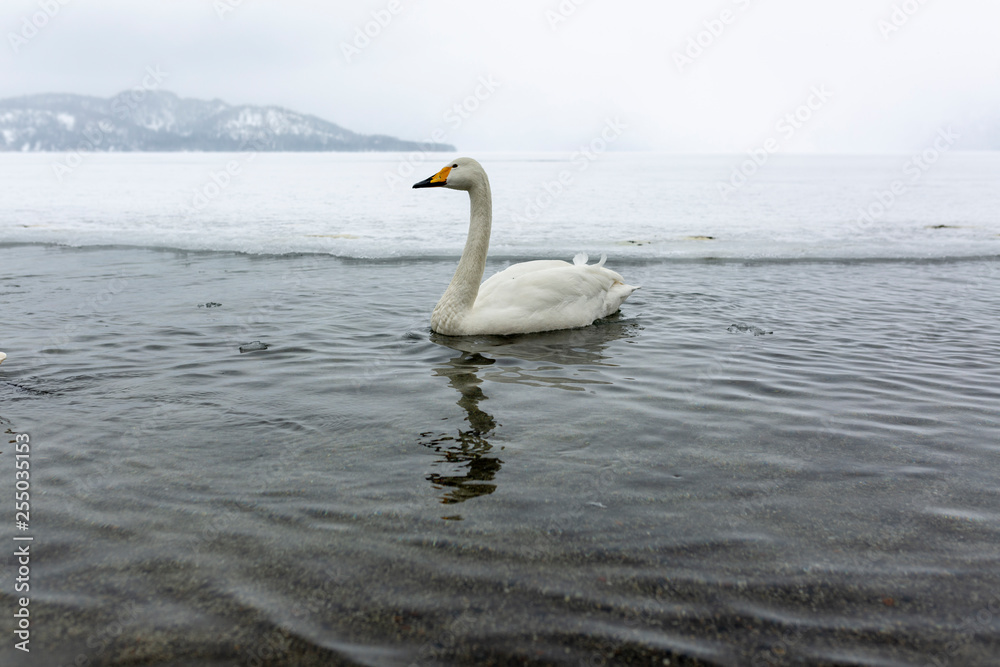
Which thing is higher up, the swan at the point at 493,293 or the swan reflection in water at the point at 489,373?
the swan at the point at 493,293

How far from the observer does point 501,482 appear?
12.6 feet

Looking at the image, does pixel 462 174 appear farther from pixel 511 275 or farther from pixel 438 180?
pixel 511 275

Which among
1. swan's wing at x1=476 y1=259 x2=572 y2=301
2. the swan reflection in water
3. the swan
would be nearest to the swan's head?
the swan

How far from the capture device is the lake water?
2602 mm

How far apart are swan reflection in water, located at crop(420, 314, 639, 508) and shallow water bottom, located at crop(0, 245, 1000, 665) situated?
0.12 feet

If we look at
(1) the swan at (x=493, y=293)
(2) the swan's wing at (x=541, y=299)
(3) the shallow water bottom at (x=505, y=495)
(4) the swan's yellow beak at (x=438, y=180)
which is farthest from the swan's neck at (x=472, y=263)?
(3) the shallow water bottom at (x=505, y=495)

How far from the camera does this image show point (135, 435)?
4.53 m

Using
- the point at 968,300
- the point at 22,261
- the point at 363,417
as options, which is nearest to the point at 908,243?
the point at 968,300

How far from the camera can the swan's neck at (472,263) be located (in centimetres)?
770

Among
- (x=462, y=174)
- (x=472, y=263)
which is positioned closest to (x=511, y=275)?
(x=472, y=263)

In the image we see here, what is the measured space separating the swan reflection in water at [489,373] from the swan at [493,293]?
6.1 inches

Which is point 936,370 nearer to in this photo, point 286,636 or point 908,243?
point 286,636

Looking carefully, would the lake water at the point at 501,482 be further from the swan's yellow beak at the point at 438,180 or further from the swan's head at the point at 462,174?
the swan's head at the point at 462,174

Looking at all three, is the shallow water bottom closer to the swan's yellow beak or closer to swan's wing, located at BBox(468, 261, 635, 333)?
swan's wing, located at BBox(468, 261, 635, 333)
